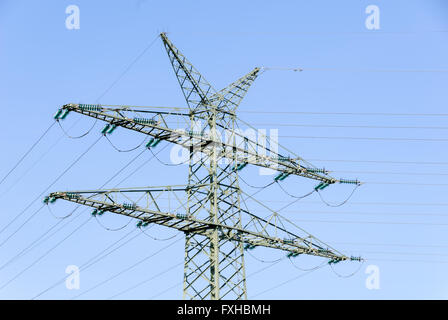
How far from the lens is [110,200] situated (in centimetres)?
3256

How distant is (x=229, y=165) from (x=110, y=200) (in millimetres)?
8002

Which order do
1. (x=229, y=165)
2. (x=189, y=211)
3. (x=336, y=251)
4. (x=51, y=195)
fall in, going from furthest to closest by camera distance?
(x=336, y=251) → (x=229, y=165) → (x=189, y=211) → (x=51, y=195)

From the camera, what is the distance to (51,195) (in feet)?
105

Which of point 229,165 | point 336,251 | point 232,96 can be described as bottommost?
point 336,251
